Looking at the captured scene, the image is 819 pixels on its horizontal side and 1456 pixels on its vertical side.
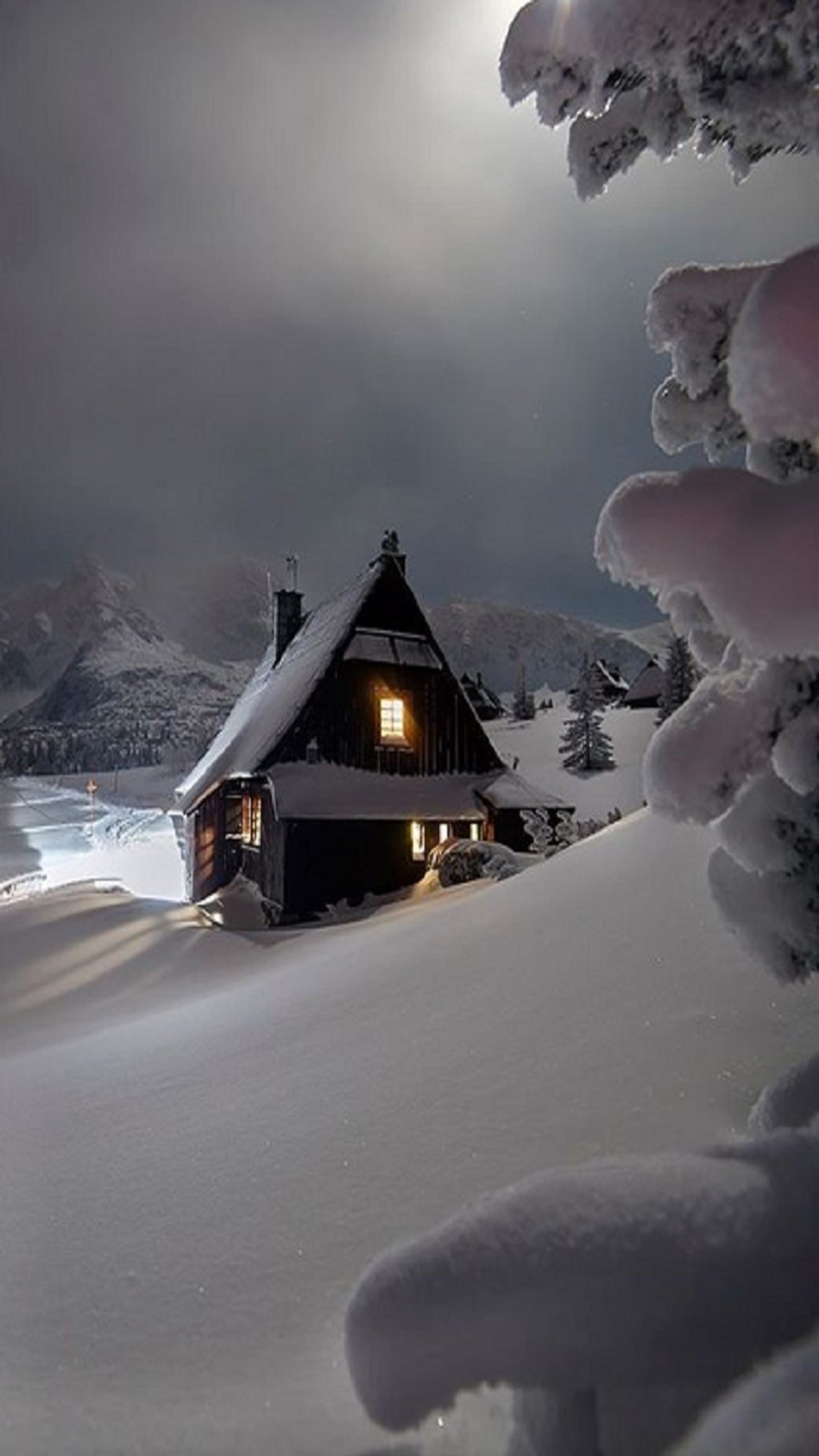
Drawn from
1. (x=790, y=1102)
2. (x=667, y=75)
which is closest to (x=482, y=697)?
(x=667, y=75)

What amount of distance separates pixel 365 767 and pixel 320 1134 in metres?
13.9

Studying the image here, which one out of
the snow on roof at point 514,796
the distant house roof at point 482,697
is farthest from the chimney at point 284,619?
the distant house roof at point 482,697

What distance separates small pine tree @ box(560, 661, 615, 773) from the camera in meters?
39.7

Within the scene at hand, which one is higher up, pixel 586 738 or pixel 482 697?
pixel 482 697

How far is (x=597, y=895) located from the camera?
5242 millimetres

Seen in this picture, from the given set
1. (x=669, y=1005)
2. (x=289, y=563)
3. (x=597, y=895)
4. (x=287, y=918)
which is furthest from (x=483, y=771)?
(x=669, y=1005)

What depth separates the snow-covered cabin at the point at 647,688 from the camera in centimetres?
5031

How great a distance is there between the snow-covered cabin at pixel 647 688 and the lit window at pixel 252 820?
36.7 meters

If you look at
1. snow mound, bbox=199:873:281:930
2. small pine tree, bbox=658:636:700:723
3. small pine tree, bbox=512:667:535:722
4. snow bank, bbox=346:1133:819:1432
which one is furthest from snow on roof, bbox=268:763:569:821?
small pine tree, bbox=512:667:535:722

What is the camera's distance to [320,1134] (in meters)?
2.99

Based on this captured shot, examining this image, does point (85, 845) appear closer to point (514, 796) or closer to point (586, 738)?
point (586, 738)

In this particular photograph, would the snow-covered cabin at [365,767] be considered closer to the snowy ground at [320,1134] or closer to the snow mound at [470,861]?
the snow mound at [470,861]

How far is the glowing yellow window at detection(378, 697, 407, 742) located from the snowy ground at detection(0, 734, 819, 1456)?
37.8ft

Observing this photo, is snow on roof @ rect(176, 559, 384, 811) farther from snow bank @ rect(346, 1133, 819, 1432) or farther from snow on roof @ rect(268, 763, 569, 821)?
snow bank @ rect(346, 1133, 819, 1432)
